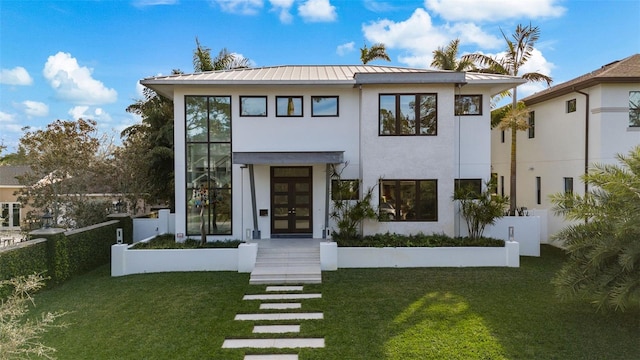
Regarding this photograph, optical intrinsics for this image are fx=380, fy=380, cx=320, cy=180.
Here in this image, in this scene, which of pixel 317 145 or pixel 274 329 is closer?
pixel 274 329

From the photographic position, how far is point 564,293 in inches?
295

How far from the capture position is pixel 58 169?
16.6m

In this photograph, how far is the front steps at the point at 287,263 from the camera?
1062 cm

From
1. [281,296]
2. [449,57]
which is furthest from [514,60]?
[281,296]

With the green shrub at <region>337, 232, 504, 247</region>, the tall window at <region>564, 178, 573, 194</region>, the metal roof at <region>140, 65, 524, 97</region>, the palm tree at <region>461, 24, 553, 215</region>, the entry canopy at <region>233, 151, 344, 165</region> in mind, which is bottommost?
the green shrub at <region>337, 232, 504, 247</region>

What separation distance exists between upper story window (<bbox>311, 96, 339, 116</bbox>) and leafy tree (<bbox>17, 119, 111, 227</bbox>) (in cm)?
1102

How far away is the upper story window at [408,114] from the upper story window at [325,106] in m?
1.74

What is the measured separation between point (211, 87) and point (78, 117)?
8.69 m

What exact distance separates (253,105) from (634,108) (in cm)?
1387

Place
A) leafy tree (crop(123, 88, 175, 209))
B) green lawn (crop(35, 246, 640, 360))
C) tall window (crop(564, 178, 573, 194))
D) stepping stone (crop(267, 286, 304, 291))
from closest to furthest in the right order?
green lawn (crop(35, 246, 640, 360)), stepping stone (crop(267, 286, 304, 291)), tall window (crop(564, 178, 573, 194)), leafy tree (crop(123, 88, 175, 209))

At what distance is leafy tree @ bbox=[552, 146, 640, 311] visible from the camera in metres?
6.64

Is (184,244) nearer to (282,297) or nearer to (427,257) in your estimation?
(282,297)

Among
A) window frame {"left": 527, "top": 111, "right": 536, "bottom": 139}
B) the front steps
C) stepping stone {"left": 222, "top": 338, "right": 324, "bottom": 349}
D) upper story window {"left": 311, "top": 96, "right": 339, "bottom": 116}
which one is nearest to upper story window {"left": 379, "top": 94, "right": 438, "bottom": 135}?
upper story window {"left": 311, "top": 96, "right": 339, "bottom": 116}

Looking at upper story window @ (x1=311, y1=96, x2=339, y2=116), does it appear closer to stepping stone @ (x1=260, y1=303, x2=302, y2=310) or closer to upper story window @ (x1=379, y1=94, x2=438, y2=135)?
upper story window @ (x1=379, y1=94, x2=438, y2=135)
